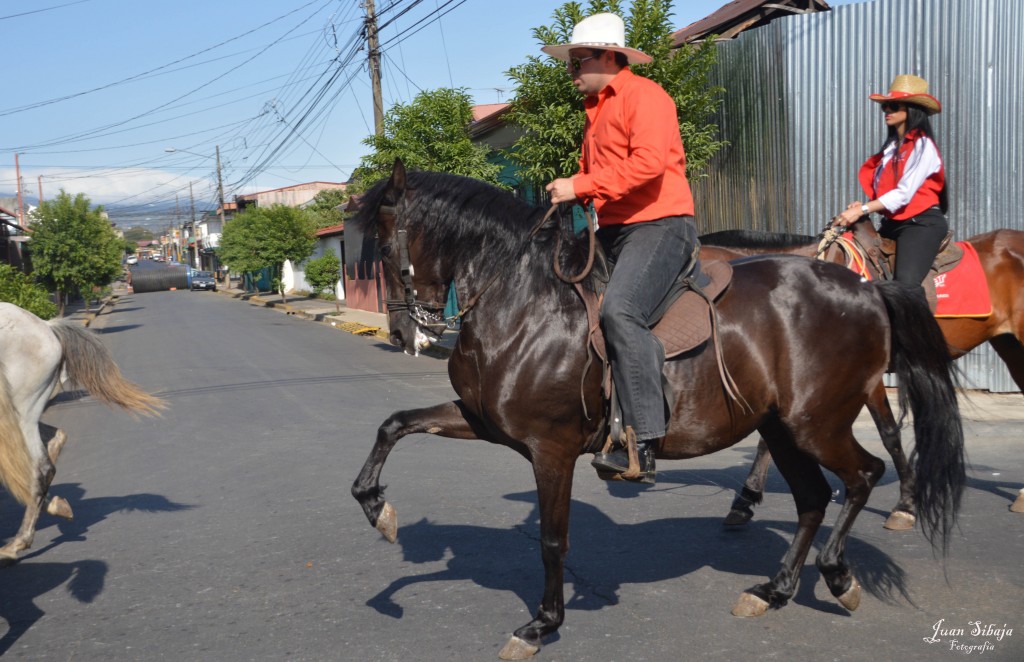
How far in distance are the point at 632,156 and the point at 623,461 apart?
4.52 feet

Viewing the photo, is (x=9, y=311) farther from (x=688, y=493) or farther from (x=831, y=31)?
(x=831, y=31)

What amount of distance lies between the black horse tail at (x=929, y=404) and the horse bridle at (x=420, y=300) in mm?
A: 1677

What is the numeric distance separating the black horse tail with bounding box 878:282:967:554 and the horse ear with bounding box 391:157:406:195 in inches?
96.8

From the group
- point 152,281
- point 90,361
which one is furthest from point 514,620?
point 152,281

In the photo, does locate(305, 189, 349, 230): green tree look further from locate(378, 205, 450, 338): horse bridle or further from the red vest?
locate(378, 205, 450, 338): horse bridle

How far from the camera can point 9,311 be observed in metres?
6.14

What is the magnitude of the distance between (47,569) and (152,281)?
72.2m

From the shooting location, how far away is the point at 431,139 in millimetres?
18281

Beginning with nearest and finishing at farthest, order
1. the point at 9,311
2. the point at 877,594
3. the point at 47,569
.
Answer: the point at 877,594 < the point at 47,569 < the point at 9,311

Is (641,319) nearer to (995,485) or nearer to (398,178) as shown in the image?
(398,178)

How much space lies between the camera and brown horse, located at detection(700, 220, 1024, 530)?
5820 millimetres

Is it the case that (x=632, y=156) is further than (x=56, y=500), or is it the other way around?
(x=56, y=500)

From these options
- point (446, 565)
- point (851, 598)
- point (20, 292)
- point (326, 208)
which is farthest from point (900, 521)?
point (326, 208)

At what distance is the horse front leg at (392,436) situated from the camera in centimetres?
416
